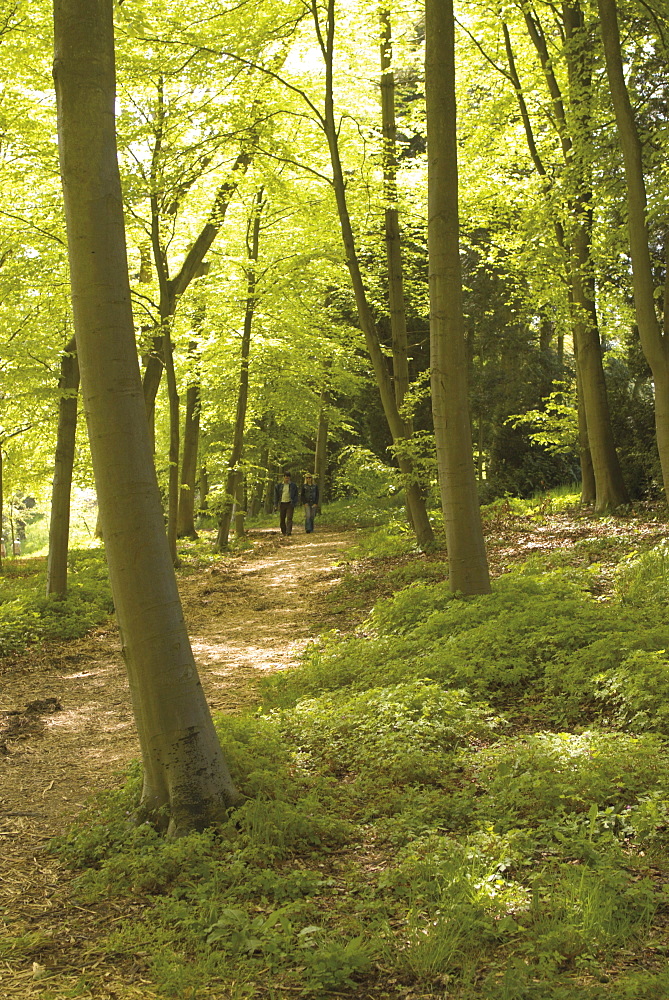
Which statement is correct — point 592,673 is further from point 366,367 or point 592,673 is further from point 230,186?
point 366,367

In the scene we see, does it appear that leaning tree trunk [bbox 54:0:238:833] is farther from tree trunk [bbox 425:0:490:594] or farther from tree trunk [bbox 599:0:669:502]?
tree trunk [bbox 599:0:669:502]

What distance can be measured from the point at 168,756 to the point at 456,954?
1.99 metres

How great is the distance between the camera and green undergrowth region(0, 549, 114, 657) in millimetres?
10406

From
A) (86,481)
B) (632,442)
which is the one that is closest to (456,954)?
(632,442)

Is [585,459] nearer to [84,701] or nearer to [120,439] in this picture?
[84,701]

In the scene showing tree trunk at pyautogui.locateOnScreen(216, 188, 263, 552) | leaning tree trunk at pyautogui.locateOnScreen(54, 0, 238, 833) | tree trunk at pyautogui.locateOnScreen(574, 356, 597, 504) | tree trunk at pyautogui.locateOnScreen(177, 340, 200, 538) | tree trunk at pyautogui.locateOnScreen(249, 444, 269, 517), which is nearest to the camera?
leaning tree trunk at pyautogui.locateOnScreen(54, 0, 238, 833)

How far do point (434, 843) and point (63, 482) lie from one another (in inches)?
364

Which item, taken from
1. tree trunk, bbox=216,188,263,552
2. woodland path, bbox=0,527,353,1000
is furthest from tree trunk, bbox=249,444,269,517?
woodland path, bbox=0,527,353,1000

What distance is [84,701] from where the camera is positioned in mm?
8039

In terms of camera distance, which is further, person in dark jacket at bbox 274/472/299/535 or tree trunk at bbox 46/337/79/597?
person in dark jacket at bbox 274/472/299/535

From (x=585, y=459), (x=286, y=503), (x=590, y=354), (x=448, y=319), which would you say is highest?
(x=590, y=354)

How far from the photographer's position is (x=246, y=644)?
9984 mm

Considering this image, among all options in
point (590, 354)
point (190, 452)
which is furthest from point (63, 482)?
point (590, 354)

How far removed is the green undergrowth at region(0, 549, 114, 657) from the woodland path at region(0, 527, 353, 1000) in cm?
25
